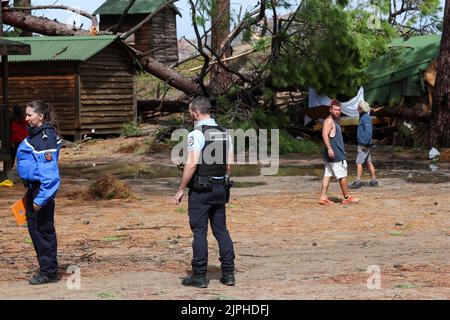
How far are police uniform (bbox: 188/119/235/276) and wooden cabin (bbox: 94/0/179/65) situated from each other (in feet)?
112

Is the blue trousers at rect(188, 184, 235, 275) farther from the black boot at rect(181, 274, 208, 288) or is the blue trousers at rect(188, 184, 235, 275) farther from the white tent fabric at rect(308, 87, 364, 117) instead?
the white tent fabric at rect(308, 87, 364, 117)

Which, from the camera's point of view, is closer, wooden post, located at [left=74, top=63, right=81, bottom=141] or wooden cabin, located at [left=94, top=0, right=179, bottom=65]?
wooden post, located at [left=74, top=63, right=81, bottom=141]

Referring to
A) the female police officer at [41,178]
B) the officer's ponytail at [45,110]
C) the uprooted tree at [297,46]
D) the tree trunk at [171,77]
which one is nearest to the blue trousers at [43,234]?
the female police officer at [41,178]

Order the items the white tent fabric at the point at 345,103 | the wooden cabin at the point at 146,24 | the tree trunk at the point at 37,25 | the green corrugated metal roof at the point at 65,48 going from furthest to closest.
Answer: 1. the wooden cabin at the point at 146,24
2. the tree trunk at the point at 37,25
3. the green corrugated metal roof at the point at 65,48
4. the white tent fabric at the point at 345,103

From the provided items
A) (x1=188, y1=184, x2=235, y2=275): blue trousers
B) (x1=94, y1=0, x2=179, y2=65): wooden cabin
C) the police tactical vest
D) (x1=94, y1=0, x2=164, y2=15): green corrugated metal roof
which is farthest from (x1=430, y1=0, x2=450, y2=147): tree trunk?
(x1=94, y1=0, x2=164, y2=15): green corrugated metal roof

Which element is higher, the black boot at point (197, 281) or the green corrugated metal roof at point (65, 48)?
the green corrugated metal roof at point (65, 48)

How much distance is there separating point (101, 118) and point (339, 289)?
69.4ft

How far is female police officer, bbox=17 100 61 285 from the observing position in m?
7.69

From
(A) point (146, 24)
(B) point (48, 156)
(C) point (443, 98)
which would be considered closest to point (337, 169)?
(B) point (48, 156)

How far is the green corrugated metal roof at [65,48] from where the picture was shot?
2677cm

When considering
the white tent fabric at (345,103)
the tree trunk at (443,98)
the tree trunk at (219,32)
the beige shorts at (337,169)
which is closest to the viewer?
the beige shorts at (337,169)

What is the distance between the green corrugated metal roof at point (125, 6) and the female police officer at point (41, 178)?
33722mm

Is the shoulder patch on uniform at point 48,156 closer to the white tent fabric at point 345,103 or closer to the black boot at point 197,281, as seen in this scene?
the black boot at point 197,281

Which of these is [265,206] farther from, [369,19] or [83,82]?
[83,82]
